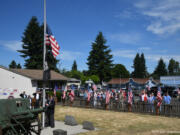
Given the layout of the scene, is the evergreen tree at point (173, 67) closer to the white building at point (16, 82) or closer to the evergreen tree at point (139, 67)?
the evergreen tree at point (139, 67)

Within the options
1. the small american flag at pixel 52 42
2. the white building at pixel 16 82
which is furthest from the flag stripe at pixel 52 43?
the white building at pixel 16 82

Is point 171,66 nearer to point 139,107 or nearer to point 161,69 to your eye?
point 161,69

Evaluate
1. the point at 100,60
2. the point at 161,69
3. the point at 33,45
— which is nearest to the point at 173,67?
the point at 161,69

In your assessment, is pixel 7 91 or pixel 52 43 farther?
pixel 7 91

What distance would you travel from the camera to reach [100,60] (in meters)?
73.5

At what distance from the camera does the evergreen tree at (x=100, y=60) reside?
72312mm

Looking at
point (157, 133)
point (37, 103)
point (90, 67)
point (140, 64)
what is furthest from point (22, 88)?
point (140, 64)

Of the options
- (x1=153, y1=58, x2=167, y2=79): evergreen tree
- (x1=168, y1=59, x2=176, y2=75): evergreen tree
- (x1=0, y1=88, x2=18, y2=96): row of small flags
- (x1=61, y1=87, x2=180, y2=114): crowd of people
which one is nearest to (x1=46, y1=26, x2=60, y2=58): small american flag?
(x1=61, y1=87, x2=180, y2=114): crowd of people

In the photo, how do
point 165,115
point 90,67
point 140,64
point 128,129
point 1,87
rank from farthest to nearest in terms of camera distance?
point 140,64 → point 90,67 → point 1,87 → point 165,115 → point 128,129

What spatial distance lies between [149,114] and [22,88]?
58.4 feet

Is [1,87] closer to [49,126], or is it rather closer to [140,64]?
[49,126]

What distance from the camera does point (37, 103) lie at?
18.1 meters

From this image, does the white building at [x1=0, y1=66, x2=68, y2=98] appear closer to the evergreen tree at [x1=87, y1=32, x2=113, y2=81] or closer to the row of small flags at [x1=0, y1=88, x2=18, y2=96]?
the row of small flags at [x1=0, y1=88, x2=18, y2=96]

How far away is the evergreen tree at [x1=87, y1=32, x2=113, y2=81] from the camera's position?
72.3m
